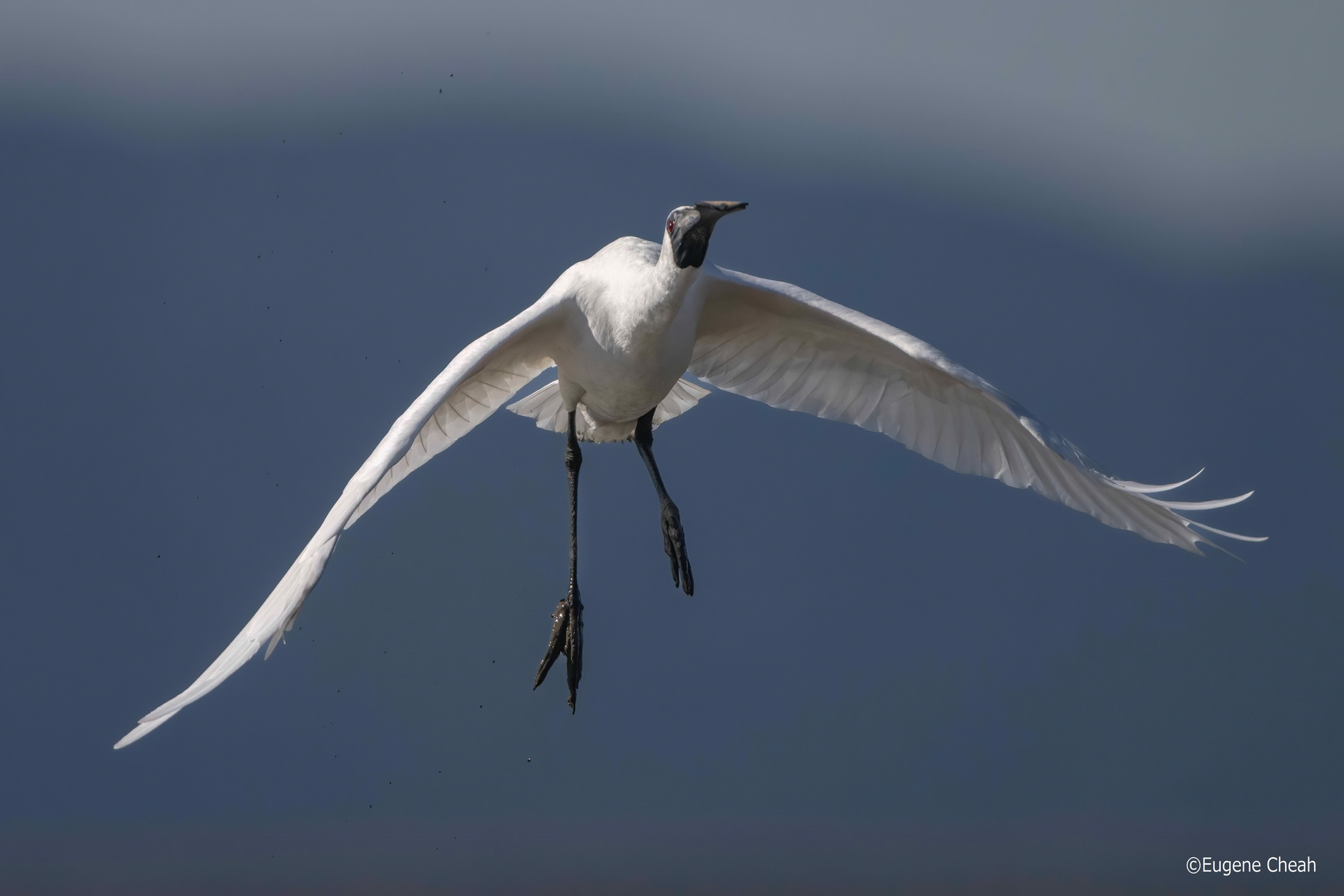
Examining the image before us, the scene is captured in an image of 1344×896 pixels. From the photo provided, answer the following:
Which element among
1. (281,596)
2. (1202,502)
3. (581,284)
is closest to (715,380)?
(581,284)

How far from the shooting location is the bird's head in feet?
18.2

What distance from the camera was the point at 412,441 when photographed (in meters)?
5.27

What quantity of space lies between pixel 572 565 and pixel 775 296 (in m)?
1.65

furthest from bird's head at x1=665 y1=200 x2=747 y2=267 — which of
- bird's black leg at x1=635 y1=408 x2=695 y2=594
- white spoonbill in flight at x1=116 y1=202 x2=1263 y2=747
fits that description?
bird's black leg at x1=635 y1=408 x2=695 y2=594

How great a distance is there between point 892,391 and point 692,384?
113cm

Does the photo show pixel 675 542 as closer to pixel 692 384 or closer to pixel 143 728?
pixel 692 384

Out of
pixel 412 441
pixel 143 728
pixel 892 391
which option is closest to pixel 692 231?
pixel 412 441

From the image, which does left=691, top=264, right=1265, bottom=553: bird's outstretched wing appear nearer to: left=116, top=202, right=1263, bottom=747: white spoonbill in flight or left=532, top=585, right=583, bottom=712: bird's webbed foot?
left=116, top=202, right=1263, bottom=747: white spoonbill in flight

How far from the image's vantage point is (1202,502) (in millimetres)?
5918

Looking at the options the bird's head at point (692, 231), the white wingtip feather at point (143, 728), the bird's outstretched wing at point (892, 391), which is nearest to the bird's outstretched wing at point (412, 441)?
the white wingtip feather at point (143, 728)

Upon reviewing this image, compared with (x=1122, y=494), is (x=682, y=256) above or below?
above

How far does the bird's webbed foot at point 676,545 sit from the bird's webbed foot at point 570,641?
1.68ft

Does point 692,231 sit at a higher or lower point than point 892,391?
higher

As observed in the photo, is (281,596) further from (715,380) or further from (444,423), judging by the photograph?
(715,380)
